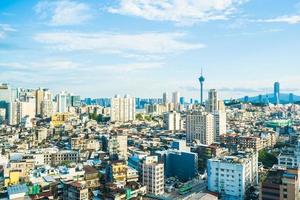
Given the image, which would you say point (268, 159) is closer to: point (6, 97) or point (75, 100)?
point (6, 97)

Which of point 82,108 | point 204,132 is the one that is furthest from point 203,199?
point 82,108

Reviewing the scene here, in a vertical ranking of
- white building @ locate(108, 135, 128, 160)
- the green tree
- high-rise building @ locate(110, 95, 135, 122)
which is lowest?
the green tree

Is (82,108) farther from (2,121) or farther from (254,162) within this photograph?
(254,162)

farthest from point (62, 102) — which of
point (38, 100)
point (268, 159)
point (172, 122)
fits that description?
point (268, 159)

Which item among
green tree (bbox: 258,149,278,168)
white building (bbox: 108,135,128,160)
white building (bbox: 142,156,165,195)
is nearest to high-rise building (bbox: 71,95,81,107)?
white building (bbox: 108,135,128,160)

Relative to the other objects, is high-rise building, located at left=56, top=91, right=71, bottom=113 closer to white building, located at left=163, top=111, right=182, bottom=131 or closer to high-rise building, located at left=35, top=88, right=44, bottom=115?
high-rise building, located at left=35, top=88, right=44, bottom=115
